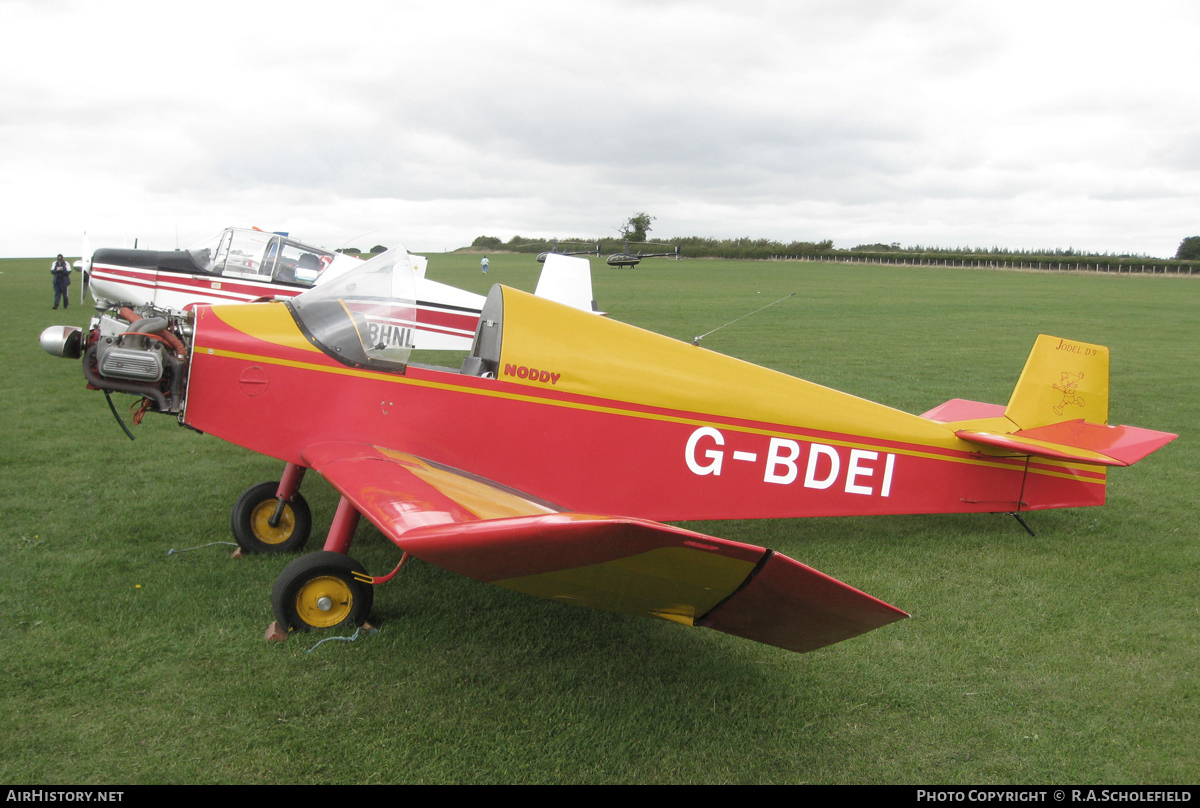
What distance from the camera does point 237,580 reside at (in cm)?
448

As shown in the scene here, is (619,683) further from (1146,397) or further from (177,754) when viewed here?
(1146,397)

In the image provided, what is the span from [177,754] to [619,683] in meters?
1.86

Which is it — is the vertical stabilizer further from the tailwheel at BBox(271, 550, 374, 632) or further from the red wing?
the tailwheel at BBox(271, 550, 374, 632)

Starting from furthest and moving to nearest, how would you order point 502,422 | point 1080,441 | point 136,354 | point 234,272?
1. point 234,272
2. point 1080,441
3. point 502,422
4. point 136,354

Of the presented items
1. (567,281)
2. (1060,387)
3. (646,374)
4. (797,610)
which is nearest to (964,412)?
(1060,387)

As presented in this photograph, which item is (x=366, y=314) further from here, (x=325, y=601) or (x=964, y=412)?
(x=964, y=412)

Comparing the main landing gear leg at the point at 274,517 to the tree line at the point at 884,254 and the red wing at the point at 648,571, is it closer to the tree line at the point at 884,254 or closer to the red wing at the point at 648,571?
the red wing at the point at 648,571

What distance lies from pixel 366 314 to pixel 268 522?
1.66 m

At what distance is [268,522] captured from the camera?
5.00 m

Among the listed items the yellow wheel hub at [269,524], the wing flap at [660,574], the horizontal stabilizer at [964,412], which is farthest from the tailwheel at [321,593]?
the horizontal stabilizer at [964,412]

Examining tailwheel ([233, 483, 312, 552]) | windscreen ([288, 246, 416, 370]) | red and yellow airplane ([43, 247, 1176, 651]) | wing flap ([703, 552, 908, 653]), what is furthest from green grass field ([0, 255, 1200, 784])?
windscreen ([288, 246, 416, 370])

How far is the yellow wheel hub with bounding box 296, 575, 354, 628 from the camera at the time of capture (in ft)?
12.7
